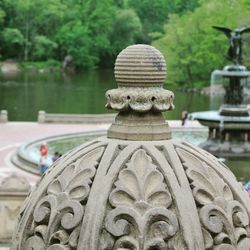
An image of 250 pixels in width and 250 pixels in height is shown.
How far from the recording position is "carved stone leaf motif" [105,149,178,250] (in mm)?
3916

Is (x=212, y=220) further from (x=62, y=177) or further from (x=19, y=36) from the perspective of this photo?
(x=19, y=36)

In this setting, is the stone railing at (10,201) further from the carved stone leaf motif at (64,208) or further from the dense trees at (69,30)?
the dense trees at (69,30)

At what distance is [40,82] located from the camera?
254 feet

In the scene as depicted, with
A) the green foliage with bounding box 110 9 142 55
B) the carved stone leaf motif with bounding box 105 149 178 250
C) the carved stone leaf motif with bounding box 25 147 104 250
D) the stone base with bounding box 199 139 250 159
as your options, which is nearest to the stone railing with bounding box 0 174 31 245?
the carved stone leaf motif with bounding box 25 147 104 250

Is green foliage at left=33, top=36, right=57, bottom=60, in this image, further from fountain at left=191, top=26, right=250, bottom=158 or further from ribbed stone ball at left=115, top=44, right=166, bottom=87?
ribbed stone ball at left=115, top=44, right=166, bottom=87

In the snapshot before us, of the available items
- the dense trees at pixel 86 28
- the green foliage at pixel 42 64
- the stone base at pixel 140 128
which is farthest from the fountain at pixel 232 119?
the green foliage at pixel 42 64

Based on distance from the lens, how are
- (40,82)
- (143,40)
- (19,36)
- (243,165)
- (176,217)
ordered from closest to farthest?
(176,217)
(243,165)
(40,82)
(19,36)
(143,40)

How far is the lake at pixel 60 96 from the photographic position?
4903cm

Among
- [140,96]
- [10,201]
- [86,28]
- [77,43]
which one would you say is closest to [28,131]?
[10,201]

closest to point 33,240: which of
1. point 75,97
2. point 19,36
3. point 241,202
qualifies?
point 241,202

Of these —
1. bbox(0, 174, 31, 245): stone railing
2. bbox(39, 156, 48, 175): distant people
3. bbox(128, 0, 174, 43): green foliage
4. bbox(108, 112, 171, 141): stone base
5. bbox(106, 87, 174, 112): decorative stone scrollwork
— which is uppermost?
bbox(106, 87, 174, 112): decorative stone scrollwork

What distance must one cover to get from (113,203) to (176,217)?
0.33m

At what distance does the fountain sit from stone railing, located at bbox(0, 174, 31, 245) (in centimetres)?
1291

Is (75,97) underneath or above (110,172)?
underneath
